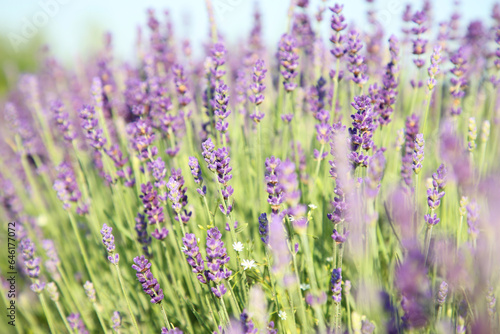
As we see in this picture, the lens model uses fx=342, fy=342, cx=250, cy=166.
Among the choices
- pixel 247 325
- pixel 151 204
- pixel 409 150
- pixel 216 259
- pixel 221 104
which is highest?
pixel 221 104

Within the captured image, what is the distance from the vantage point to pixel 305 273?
2090 mm

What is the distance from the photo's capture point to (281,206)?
61.2 inches

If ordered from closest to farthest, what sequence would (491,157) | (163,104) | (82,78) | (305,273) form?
(305,273), (163,104), (491,157), (82,78)

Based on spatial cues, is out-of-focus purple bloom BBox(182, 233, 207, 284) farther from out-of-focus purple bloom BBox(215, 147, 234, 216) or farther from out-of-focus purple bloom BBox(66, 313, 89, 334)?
out-of-focus purple bloom BBox(66, 313, 89, 334)

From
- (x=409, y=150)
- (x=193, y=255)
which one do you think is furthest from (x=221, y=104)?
(x=409, y=150)

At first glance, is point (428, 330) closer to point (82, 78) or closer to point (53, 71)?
point (53, 71)

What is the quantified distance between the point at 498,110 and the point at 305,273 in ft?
7.78

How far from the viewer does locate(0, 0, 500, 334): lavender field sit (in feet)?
4.33

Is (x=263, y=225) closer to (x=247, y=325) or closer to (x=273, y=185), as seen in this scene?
(x=273, y=185)

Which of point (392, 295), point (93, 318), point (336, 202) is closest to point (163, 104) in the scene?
point (336, 202)

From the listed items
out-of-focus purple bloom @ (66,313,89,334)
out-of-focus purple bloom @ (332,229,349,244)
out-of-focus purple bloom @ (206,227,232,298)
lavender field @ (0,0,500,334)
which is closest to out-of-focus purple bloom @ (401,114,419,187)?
lavender field @ (0,0,500,334)

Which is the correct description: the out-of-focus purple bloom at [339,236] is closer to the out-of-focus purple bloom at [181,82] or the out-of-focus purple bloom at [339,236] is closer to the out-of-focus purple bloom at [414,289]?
the out-of-focus purple bloom at [414,289]

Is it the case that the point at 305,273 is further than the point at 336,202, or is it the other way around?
the point at 305,273

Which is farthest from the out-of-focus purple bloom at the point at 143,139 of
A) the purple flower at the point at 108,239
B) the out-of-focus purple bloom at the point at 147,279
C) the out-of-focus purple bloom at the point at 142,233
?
the out-of-focus purple bloom at the point at 147,279
